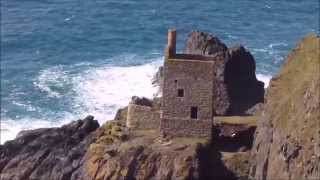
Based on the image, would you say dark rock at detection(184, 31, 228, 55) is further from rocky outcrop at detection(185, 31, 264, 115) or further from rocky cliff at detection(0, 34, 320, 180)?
rocky cliff at detection(0, 34, 320, 180)

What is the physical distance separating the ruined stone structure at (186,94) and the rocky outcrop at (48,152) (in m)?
9.72

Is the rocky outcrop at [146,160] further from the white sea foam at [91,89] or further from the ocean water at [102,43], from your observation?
the ocean water at [102,43]

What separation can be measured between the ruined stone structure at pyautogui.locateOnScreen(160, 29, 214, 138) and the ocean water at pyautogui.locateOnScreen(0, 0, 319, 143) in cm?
3220

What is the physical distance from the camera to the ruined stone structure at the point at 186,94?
79.8 metres

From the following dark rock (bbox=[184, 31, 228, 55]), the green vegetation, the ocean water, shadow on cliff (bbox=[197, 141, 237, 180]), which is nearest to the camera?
the green vegetation

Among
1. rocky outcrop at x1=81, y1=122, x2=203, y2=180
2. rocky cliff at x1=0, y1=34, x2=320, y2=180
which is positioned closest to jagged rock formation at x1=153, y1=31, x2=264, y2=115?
rocky cliff at x1=0, y1=34, x2=320, y2=180

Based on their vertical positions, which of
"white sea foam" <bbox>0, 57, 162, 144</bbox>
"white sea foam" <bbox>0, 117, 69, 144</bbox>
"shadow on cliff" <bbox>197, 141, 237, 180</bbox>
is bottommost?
"white sea foam" <bbox>0, 117, 69, 144</bbox>

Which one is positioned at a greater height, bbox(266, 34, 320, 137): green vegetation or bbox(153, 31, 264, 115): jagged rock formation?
bbox(266, 34, 320, 137): green vegetation

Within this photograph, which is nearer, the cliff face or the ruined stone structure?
the cliff face

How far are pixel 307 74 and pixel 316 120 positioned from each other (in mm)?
5987

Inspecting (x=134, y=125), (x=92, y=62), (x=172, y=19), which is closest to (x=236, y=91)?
(x=134, y=125)

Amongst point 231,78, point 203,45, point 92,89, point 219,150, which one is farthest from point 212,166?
point 92,89

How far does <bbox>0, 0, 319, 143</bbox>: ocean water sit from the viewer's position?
396 ft

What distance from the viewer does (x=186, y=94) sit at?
80375 mm
